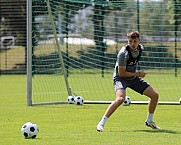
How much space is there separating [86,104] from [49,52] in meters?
4.46

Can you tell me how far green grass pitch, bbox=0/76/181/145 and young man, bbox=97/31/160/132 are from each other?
38cm

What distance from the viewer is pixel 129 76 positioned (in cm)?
1150

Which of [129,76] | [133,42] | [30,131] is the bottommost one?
[30,131]

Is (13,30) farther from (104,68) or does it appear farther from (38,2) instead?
(38,2)

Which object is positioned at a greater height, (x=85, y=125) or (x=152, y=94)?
(x=152, y=94)

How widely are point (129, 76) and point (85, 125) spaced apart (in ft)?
4.76

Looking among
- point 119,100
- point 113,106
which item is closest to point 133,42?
point 119,100

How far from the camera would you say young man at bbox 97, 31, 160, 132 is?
11281 mm

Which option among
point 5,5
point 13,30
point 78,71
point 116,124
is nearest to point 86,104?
point 116,124

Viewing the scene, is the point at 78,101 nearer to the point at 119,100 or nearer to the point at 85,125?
the point at 85,125

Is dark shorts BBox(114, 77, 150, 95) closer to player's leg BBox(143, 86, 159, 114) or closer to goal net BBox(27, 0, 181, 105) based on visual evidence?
player's leg BBox(143, 86, 159, 114)

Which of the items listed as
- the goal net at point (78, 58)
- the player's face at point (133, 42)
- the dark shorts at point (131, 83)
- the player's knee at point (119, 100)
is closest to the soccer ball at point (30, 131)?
the player's knee at point (119, 100)

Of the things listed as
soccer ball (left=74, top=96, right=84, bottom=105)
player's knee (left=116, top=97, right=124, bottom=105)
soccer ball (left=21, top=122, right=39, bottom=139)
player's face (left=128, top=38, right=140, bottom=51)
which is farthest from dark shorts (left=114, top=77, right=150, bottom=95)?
soccer ball (left=74, top=96, right=84, bottom=105)

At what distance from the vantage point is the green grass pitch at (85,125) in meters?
9.85
